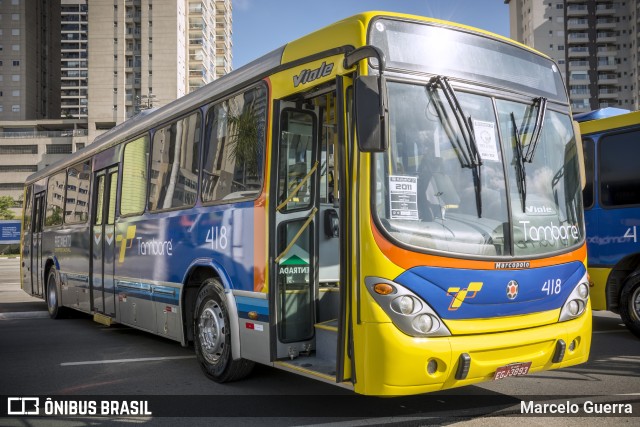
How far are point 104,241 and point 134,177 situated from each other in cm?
149

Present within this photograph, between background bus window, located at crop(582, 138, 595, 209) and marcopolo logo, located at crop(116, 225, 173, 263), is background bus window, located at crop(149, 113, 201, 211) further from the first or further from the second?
background bus window, located at crop(582, 138, 595, 209)

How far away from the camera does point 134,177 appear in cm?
907

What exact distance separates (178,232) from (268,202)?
2.07 metres

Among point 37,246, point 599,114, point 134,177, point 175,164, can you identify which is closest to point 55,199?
point 37,246

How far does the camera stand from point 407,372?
4.50 meters

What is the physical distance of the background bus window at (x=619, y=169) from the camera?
30.3ft

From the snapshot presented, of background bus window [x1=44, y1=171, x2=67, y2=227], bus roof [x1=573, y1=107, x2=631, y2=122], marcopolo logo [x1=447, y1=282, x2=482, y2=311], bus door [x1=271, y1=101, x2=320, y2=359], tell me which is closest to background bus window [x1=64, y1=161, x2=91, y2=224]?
background bus window [x1=44, y1=171, x2=67, y2=227]

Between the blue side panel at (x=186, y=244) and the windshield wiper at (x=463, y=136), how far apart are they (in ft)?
6.71

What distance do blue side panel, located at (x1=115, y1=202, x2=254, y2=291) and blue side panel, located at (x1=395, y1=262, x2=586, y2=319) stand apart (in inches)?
74.7

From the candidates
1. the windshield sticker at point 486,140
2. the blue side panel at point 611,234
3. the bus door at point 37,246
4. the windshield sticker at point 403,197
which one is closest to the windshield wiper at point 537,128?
the windshield sticker at point 486,140

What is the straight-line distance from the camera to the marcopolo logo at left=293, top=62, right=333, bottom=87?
521cm

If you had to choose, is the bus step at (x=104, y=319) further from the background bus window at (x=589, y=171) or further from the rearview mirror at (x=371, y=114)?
the background bus window at (x=589, y=171)

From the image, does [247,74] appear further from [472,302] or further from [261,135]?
[472,302]

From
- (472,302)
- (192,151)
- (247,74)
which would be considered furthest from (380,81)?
(192,151)
